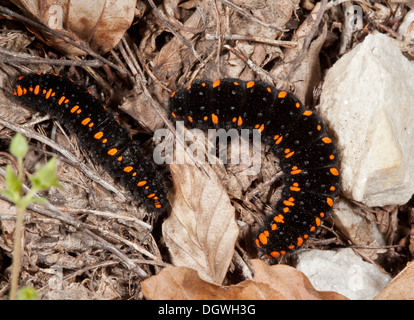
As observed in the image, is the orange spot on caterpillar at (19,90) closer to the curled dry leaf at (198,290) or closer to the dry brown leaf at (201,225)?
the dry brown leaf at (201,225)

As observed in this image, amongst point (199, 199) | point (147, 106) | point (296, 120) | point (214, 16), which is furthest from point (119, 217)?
point (214, 16)

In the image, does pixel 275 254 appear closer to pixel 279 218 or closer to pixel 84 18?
pixel 279 218

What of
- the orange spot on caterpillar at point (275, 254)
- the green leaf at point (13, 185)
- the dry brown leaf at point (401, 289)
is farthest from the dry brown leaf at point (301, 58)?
the green leaf at point (13, 185)

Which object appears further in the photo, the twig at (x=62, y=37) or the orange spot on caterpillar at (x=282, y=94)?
the orange spot on caterpillar at (x=282, y=94)

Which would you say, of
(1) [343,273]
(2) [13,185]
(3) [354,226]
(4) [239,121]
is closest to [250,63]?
(4) [239,121]

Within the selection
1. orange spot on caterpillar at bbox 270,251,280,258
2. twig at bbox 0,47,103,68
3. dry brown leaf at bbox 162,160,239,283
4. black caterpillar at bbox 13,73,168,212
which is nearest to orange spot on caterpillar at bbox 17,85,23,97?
black caterpillar at bbox 13,73,168,212

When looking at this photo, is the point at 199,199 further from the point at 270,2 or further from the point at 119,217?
the point at 270,2

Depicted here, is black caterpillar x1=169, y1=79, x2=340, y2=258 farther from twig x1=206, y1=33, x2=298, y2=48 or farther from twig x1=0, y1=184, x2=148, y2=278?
twig x1=0, y1=184, x2=148, y2=278
